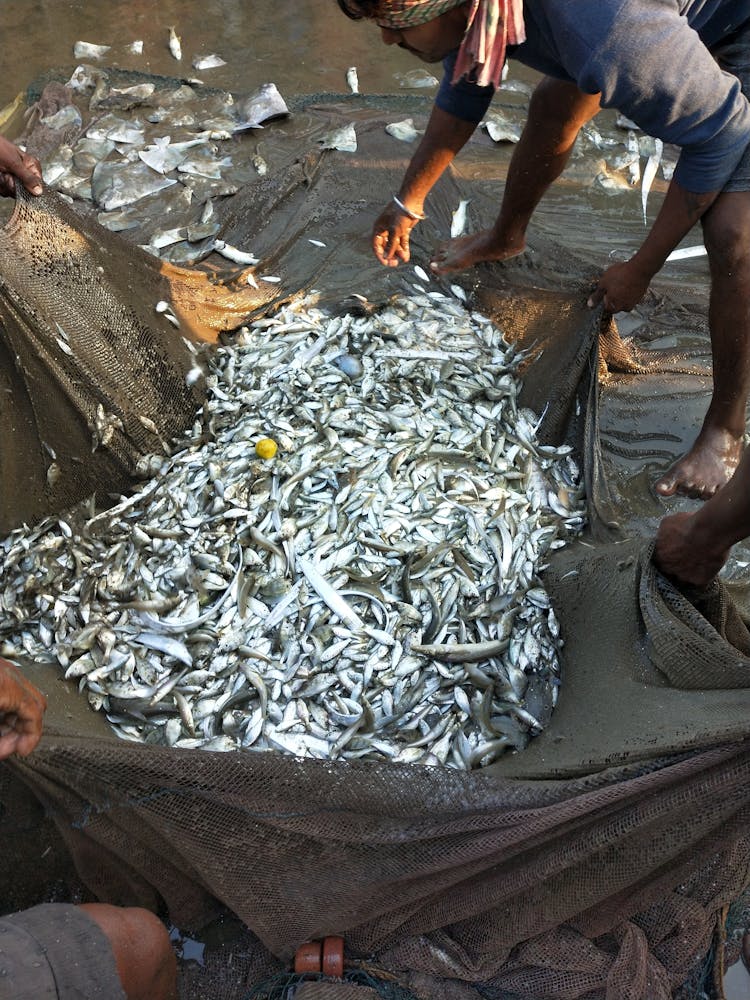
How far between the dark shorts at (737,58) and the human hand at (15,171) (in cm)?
235

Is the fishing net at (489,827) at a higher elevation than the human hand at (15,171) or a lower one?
lower

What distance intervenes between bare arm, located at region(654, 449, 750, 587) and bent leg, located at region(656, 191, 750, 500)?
3.12ft

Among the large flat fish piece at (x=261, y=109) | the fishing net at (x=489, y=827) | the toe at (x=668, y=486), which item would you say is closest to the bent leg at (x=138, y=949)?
the fishing net at (x=489, y=827)

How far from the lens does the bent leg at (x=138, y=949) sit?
1.84 metres

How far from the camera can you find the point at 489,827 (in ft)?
5.80

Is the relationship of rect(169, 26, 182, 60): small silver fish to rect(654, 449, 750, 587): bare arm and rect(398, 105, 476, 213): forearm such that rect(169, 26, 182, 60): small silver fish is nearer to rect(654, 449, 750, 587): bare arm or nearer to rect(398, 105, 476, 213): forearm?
rect(398, 105, 476, 213): forearm

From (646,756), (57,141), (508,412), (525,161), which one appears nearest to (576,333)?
(508,412)

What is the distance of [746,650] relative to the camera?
2.26 metres

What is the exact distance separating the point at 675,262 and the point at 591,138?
4.38 feet

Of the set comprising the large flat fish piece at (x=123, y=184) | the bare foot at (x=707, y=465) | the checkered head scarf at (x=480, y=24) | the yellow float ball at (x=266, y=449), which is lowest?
the bare foot at (x=707, y=465)

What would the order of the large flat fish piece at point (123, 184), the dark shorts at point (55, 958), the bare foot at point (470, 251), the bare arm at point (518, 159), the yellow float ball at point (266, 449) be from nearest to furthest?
the dark shorts at point (55, 958) < the yellow float ball at point (266, 449) < the bare arm at point (518, 159) < the bare foot at point (470, 251) < the large flat fish piece at point (123, 184)

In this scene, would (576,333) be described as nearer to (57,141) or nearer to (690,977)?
(690,977)

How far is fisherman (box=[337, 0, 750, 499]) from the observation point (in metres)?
2.15

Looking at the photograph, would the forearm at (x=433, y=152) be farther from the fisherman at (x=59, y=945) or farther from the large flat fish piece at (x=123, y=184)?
the fisherman at (x=59, y=945)
